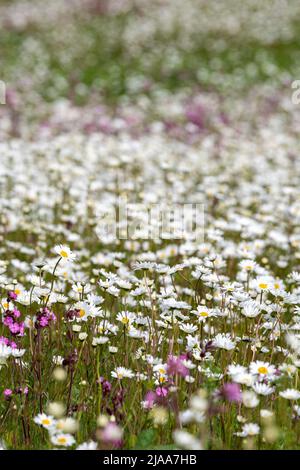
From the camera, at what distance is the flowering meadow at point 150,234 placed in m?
3.31

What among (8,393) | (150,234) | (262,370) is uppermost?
(150,234)

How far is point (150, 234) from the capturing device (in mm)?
6438

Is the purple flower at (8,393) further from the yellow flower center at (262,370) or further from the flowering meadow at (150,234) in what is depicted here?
the yellow flower center at (262,370)

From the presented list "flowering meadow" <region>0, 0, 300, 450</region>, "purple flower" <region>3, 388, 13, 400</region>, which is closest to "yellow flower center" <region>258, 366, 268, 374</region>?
"flowering meadow" <region>0, 0, 300, 450</region>

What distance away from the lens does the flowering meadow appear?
3309 mm

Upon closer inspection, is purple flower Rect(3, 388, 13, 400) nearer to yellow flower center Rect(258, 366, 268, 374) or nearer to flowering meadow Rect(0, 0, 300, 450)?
flowering meadow Rect(0, 0, 300, 450)

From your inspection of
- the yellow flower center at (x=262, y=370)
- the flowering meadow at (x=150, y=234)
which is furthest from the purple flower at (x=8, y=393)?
the yellow flower center at (x=262, y=370)

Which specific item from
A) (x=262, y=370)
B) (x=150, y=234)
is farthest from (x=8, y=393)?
(x=150, y=234)

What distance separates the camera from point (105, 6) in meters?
26.5

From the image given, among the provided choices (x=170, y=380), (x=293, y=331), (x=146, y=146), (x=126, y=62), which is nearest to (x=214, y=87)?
(x=126, y=62)

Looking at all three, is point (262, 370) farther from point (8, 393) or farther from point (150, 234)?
point (150, 234)

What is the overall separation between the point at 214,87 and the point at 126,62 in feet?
12.1

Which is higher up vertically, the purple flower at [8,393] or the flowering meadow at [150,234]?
the flowering meadow at [150,234]
